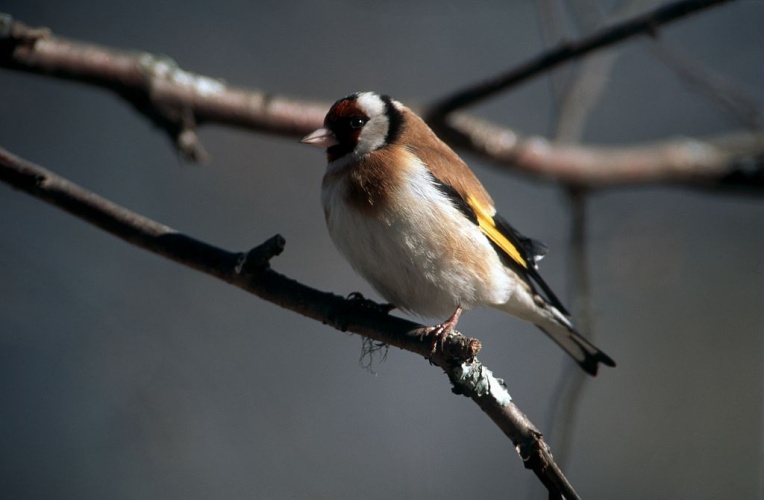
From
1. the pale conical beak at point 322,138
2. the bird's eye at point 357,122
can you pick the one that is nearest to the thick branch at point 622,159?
the bird's eye at point 357,122

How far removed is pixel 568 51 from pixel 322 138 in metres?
1.17

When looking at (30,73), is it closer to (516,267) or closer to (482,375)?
(516,267)

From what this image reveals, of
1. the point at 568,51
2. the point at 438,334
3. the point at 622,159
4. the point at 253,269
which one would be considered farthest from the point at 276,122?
the point at 622,159

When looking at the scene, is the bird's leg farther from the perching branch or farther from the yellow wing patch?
→ the perching branch

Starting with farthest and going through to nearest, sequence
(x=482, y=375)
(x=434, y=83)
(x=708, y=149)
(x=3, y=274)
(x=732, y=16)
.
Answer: (x=434, y=83), (x=732, y=16), (x=708, y=149), (x=3, y=274), (x=482, y=375)

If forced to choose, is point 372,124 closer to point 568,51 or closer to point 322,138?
point 322,138

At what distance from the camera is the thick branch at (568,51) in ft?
10.5

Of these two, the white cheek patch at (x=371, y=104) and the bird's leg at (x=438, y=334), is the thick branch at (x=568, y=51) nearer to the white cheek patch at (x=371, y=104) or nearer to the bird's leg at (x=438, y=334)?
the white cheek patch at (x=371, y=104)

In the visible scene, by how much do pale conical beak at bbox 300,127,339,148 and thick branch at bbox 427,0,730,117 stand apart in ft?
3.02

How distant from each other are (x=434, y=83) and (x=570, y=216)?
103 inches

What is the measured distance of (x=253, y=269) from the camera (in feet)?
8.63

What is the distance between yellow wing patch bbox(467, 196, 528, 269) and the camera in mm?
3287

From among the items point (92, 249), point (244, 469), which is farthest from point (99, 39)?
point (244, 469)

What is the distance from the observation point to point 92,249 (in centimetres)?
495
